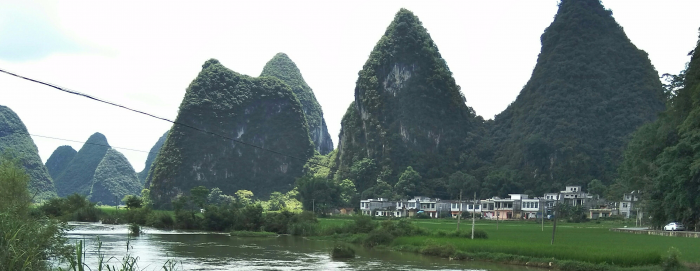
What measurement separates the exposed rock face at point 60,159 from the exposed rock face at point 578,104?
111 meters

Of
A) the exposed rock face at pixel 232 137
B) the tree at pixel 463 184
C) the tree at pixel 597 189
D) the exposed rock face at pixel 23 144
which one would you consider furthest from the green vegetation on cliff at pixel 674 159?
the exposed rock face at pixel 23 144

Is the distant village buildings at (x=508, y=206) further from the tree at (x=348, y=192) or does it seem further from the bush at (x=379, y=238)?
the bush at (x=379, y=238)

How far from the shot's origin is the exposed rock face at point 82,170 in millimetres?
143875

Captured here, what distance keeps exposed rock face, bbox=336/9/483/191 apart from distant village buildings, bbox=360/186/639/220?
18174 millimetres

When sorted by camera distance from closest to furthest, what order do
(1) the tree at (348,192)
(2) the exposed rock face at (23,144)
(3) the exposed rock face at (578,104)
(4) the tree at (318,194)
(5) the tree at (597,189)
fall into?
1. (5) the tree at (597,189)
2. (4) the tree at (318,194)
3. (3) the exposed rock face at (578,104)
4. (1) the tree at (348,192)
5. (2) the exposed rock face at (23,144)

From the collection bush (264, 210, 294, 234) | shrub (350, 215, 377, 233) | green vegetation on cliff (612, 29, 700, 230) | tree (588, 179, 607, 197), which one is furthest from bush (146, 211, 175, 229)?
tree (588, 179, 607, 197)

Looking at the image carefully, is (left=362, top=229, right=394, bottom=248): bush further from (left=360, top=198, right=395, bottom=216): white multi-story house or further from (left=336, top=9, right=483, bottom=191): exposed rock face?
(left=336, top=9, right=483, bottom=191): exposed rock face

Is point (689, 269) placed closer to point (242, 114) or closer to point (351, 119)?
point (351, 119)

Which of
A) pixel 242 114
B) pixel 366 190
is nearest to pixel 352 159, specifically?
pixel 366 190

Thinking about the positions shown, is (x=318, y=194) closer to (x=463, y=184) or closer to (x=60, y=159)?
(x=463, y=184)

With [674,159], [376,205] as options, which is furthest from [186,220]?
[674,159]

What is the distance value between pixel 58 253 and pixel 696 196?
27.6m

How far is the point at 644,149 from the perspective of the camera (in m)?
36.5

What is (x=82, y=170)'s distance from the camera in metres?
148
